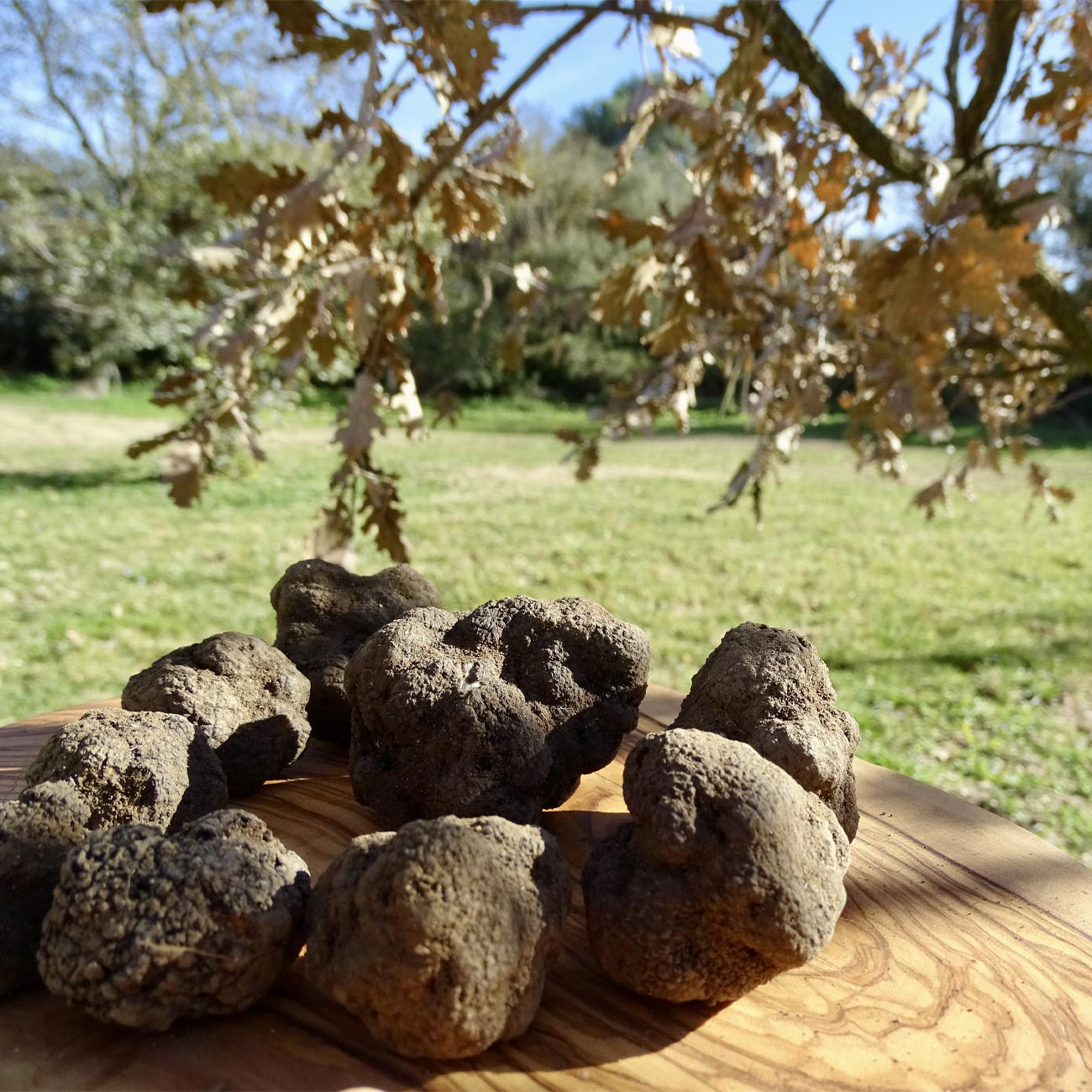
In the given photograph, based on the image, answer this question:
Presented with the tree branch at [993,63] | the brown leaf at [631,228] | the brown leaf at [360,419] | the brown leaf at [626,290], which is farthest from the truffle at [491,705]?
the tree branch at [993,63]

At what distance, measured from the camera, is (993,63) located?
2258 mm

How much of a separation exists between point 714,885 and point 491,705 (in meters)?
0.50

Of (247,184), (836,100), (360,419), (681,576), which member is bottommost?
(681,576)

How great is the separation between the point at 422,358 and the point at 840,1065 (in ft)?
62.4

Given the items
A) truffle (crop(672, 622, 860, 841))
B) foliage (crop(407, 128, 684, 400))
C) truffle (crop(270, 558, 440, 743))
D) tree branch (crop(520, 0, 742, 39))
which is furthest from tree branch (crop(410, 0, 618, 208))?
foliage (crop(407, 128, 684, 400))

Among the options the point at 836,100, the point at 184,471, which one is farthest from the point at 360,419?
the point at 836,100

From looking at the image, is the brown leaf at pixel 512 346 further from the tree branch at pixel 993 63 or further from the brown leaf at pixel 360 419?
the tree branch at pixel 993 63

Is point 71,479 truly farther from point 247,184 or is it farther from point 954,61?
point 954,61

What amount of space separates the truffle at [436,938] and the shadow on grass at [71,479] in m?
8.38

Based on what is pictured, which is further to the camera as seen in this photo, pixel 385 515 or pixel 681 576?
pixel 681 576

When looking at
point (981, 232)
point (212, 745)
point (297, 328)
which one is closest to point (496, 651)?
point (212, 745)

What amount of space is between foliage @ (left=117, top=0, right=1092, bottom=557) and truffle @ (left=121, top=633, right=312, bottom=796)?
0.34 m

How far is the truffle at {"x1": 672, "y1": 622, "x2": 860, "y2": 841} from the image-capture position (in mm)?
Answer: 1477

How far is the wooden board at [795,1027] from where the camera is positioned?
1.17 m
